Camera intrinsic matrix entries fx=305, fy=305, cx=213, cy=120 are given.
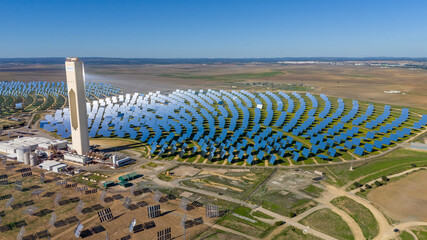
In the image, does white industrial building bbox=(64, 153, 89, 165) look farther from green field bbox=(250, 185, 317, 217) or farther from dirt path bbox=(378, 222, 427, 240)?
dirt path bbox=(378, 222, 427, 240)

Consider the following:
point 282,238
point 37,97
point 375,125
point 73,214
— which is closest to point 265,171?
point 282,238

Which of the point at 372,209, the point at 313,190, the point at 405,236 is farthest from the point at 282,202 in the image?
the point at 405,236

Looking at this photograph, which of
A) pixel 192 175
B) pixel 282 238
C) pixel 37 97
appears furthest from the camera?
pixel 37 97

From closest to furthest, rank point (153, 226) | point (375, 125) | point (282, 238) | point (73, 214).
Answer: point (282, 238)
point (153, 226)
point (73, 214)
point (375, 125)

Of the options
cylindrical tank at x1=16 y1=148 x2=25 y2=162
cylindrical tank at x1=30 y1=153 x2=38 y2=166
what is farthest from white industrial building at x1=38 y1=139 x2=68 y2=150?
cylindrical tank at x1=30 y1=153 x2=38 y2=166

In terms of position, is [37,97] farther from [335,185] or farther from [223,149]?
[335,185]

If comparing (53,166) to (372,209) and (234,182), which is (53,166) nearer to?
(234,182)

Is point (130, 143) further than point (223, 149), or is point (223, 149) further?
point (130, 143)
